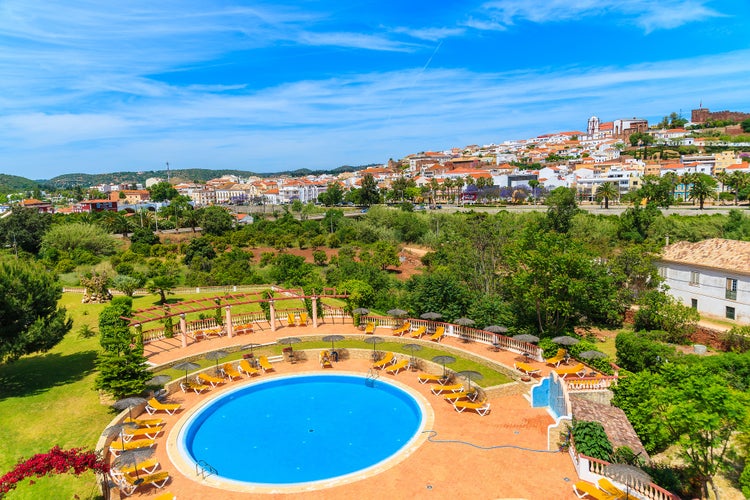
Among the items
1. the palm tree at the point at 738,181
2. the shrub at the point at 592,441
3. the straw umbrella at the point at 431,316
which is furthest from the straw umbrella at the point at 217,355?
the palm tree at the point at 738,181

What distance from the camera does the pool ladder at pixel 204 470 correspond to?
13.7 m

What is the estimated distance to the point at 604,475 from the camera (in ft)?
40.4

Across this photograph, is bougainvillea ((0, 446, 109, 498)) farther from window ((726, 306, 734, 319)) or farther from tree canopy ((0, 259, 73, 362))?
window ((726, 306, 734, 319))

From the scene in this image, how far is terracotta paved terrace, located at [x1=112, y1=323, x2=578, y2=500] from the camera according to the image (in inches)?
493

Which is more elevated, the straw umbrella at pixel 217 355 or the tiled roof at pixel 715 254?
the tiled roof at pixel 715 254

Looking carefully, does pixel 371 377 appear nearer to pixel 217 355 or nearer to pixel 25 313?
pixel 217 355

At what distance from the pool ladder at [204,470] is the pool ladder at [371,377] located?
7.74 metres

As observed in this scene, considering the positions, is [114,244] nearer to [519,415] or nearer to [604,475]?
[519,415]

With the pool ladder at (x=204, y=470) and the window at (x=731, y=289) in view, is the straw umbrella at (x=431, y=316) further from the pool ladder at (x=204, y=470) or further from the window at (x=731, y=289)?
the window at (x=731, y=289)

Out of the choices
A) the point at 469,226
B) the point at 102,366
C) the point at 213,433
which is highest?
the point at 469,226

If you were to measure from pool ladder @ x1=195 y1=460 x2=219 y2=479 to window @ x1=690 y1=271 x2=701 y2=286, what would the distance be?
3255cm

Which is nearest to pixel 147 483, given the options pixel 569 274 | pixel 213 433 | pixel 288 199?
pixel 213 433

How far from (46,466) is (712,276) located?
36318 millimetres

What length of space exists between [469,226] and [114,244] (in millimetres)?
51036
